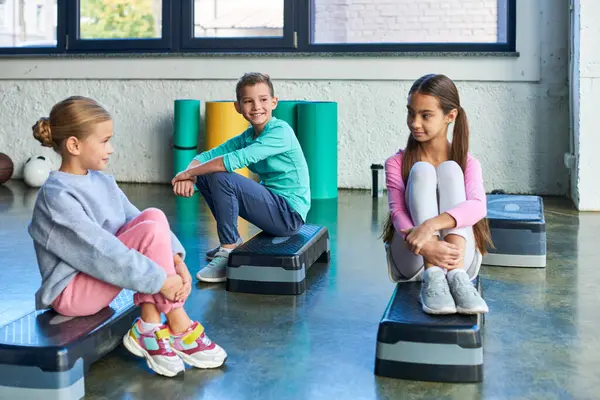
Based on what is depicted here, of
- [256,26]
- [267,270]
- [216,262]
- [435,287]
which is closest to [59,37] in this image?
[256,26]

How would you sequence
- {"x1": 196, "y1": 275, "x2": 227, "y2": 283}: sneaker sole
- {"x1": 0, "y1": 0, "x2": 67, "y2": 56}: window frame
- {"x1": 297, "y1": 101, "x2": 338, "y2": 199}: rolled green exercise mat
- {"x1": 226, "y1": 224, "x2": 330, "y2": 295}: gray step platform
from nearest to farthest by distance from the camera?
{"x1": 226, "y1": 224, "x2": 330, "y2": 295}: gray step platform < {"x1": 196, "y1": 275, "x2": 227, "y2": 283}: sneaker sole < {"x1": 297, "y1": 101, "x2": 338, "y2": 199}: rolled green exercise mat < {"x1": 0, "y1": 0, "x2": 67, "y2": 56}: window frame

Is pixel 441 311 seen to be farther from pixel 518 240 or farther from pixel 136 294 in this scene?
pixel 518 240

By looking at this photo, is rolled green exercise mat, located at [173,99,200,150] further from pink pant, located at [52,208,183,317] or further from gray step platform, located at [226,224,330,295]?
pink pant, located at [52,208,183,317]

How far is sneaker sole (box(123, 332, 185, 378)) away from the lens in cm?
210

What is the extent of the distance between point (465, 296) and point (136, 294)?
84cm

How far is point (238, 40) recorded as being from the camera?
611 centimetres

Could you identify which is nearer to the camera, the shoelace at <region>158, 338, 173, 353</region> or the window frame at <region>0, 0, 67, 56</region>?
the shoelace at <region>158, 338, 173, 353</region>

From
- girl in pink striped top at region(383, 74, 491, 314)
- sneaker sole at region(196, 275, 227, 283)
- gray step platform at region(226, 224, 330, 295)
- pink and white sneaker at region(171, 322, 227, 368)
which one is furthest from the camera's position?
sneaker sole at region(196, 275, 227, 283)

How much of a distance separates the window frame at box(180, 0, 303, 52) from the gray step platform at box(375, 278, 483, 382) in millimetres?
Result: 4137

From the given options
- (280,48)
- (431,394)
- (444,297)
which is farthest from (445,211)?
(280,48)

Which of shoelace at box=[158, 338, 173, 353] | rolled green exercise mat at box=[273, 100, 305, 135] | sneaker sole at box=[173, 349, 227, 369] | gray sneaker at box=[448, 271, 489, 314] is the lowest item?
sneaker sole at box=[173, 349, 227, 369]

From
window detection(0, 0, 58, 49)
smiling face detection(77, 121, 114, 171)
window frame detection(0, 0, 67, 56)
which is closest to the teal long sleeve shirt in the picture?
smiling face detection(77, 121, 114, 171)

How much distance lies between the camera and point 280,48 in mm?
6016

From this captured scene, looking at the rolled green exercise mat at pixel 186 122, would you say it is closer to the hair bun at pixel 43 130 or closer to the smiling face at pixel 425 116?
the smiling face at pixel 425 116
